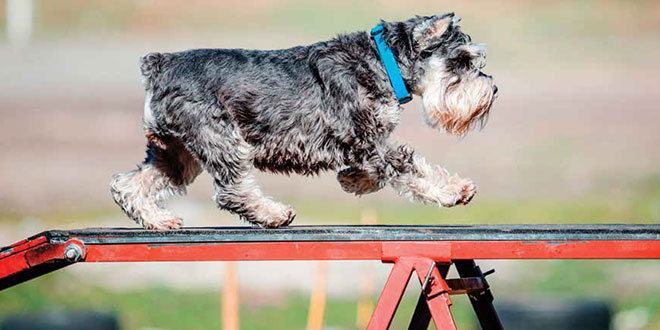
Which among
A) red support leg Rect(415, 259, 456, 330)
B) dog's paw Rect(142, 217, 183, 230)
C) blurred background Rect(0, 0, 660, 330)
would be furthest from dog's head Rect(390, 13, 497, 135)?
blurred background Rect(0, 0, 660, 330)

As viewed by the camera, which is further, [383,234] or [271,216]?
[271,216]

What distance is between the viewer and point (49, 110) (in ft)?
69.7

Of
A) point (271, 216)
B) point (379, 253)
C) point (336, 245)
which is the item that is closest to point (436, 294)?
point (379, 253)

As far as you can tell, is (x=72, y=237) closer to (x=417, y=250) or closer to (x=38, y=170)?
(x=417, y=250)

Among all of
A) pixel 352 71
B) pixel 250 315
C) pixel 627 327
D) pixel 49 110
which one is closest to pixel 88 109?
pixel 49 110

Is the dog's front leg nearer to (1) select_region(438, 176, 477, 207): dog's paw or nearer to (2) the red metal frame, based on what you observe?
(1) select_region(438, 176, 477, 207): dog's paw

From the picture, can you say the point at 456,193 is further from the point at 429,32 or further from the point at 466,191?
the point at 429,32

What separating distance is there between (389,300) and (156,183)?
6.61 feet

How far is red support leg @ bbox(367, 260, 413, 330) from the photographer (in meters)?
5.91

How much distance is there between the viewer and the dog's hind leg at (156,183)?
23.1ft

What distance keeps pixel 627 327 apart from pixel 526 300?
1.91m

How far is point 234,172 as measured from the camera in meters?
6.78

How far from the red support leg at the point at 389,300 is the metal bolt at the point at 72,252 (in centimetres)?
166

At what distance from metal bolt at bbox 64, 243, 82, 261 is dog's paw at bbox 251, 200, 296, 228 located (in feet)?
3.74
